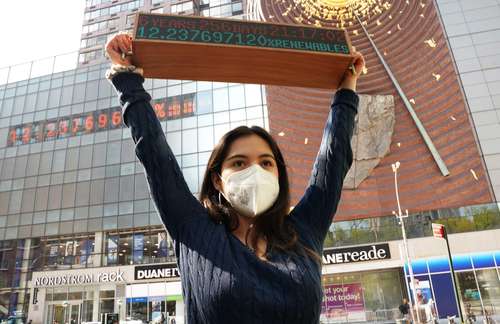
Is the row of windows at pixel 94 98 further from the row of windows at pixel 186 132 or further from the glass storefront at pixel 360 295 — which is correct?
the glass storefront at pixel 360 295

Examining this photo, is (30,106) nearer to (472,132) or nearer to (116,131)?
(116,131)

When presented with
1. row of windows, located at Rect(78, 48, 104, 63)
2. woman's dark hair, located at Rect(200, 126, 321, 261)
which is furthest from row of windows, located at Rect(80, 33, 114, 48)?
woman's dark hair, located at Rect(200, 126, 321, 261)

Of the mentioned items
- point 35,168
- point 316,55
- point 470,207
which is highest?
point 35,168

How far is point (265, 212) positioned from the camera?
5.93ft

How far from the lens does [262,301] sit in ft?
4.42

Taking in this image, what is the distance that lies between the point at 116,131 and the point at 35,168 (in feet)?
28.4

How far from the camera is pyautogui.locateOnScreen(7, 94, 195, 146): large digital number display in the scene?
34.0 m

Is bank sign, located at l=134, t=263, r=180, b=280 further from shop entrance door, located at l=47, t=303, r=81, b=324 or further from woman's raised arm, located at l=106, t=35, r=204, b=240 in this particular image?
woman's raised arm, located at l=106, t=35, r=204, b=240

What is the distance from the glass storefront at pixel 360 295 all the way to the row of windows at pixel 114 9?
4932 centimetres

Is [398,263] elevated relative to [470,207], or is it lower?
lower

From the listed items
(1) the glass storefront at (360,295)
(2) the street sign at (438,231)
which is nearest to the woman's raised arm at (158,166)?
(2) the street sign at (438,231)

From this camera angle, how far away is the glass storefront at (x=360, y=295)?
24172mm

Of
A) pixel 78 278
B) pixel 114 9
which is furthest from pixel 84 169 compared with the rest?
pixel 114 9

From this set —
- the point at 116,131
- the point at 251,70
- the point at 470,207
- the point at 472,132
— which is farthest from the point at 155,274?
the point at 251,70
